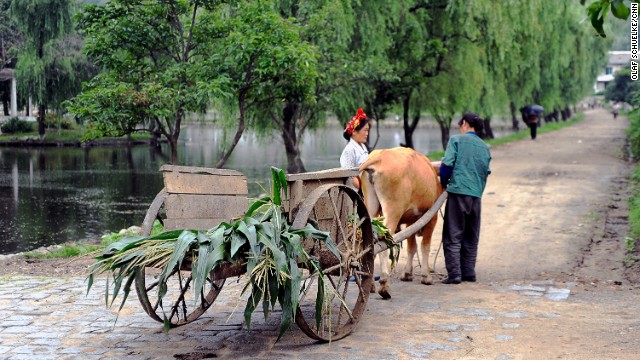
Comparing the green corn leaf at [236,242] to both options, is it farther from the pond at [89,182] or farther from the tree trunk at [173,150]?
the tree trunk at [173,150]

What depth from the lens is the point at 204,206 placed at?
6246 millimetres

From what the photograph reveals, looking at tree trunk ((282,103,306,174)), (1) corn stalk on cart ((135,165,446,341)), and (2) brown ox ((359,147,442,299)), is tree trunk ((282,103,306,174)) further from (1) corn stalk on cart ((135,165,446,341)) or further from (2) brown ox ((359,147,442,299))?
(1) corn stalk on cart ((135,165,446,341))

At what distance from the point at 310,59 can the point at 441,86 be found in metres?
11.5

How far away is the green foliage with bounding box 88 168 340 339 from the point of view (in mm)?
5148

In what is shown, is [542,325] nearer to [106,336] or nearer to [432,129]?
[106,336]

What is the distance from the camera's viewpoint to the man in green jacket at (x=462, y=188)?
8.46m

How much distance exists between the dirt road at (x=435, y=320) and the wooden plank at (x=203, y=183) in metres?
1.08

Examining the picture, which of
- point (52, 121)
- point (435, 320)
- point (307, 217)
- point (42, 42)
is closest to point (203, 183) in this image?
point (307, 217)

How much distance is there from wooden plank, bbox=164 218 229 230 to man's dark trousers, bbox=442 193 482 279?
3080 millimetres

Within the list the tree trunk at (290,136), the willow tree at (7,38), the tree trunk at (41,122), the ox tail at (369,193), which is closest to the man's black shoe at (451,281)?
Result: the ox tail at (369,193)

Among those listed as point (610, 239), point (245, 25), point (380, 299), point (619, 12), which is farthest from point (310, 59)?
point (619, 12)

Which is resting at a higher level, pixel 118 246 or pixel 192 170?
pixel 192 170

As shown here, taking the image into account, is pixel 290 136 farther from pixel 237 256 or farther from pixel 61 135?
pixel 61 135

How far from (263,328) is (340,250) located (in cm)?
87
